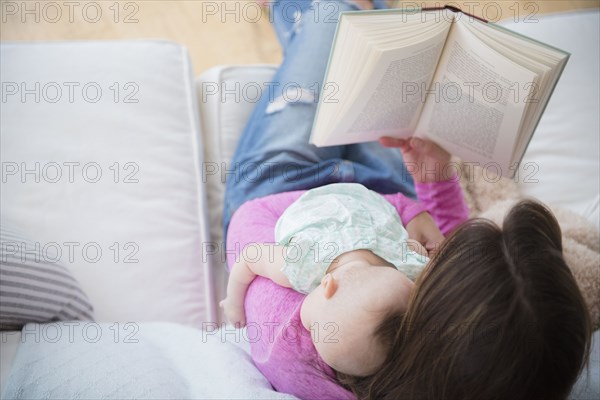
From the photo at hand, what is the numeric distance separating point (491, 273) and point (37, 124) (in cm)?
91

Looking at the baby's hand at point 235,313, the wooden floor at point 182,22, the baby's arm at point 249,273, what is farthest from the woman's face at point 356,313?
the wooden floor at point 182,22

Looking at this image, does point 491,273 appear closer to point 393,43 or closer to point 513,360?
point 513,360

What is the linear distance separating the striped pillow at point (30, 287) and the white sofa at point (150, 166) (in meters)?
0.03

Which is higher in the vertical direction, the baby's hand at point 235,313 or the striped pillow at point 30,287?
the striped pillow at point 30,287

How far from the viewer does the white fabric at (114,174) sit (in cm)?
87

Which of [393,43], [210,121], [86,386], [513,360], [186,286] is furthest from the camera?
[210,121]

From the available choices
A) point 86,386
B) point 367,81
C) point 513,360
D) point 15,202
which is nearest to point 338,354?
point 513,360

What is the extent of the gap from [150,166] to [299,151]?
32 centimetres

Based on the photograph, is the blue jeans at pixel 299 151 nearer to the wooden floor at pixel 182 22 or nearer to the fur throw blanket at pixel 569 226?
the fur throw blanket at pixel 569 226

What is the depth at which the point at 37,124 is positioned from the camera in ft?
3.10

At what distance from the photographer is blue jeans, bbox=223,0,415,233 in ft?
3.12

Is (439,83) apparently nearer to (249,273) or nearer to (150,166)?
(249,273)

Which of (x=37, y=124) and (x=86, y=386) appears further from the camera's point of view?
(x=37, y=124)

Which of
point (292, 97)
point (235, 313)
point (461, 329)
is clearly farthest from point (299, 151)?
point (461, 329)
